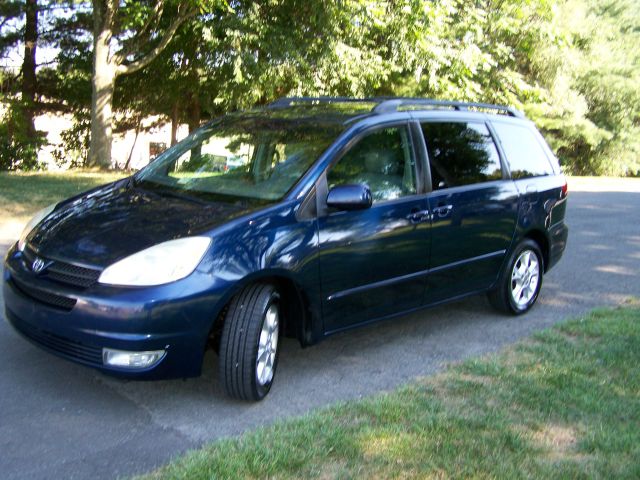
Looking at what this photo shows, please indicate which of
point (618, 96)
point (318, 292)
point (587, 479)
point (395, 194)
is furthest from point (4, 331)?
point (618, 96)

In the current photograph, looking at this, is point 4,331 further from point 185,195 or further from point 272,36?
point 272,36

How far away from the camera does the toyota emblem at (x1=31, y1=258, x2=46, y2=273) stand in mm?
3959

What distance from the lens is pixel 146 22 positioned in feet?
61.0

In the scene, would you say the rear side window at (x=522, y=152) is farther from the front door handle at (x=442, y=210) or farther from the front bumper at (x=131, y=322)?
the front bumper at (x=131, y=322)

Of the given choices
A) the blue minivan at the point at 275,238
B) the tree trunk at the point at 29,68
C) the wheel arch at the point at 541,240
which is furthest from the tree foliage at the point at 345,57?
the blue minivan at the point at 275,238

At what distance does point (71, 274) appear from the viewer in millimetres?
3822

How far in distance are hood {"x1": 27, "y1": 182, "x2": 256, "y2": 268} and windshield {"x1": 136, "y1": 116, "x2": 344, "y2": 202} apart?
26 cm

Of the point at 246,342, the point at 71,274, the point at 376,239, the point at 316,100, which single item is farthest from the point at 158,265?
the point at 316,100

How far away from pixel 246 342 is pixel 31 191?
30.5 ft

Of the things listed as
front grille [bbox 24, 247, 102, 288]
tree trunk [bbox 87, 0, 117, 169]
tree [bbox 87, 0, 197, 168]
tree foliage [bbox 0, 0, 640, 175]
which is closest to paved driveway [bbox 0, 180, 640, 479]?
front grille [bbox 24, 247, 102, 288]

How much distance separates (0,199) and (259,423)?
28.0ft

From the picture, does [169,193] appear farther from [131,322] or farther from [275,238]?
[131,322]

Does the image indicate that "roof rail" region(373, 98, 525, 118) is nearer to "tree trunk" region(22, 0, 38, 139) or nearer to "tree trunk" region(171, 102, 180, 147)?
"tree trunk" region(22, 0, 38, 139)

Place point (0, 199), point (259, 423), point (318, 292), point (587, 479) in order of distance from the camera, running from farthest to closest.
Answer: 1. point (0, 199)
2. point (318, 292)
3. point (259, 423)
4. point (587, 479)
